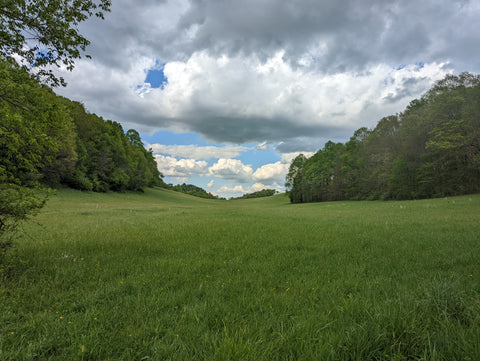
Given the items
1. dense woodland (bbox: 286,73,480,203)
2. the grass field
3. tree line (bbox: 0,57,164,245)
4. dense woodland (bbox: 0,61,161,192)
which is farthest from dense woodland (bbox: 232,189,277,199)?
the grass field

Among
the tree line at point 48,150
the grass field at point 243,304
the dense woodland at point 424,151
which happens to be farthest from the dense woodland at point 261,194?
the grass field at point 243,304

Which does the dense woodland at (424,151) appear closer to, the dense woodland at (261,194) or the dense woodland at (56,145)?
the dense woodland at (56,145)

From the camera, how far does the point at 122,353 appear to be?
2.50 metres

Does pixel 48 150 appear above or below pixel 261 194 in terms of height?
above

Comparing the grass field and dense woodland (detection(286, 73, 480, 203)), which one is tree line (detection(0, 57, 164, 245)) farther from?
dense woodland (detection(286, 73, 480, 203))

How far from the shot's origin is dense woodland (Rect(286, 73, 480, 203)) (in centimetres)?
2825

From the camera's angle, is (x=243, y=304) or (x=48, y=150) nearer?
(x=243, y=304)

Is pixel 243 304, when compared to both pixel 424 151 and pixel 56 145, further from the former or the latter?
pixel 424 151

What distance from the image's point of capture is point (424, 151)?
34062 mm

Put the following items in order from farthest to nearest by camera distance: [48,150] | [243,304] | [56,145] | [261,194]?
[261,194]
[48,150]
[56,145]
[243,304]

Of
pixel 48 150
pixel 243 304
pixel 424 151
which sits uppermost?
pixel 424 151

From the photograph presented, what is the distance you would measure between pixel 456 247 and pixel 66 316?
9.50 metres

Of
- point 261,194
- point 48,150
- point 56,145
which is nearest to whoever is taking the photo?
point 56,145

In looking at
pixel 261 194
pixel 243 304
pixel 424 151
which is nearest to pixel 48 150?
pixel 243 304
